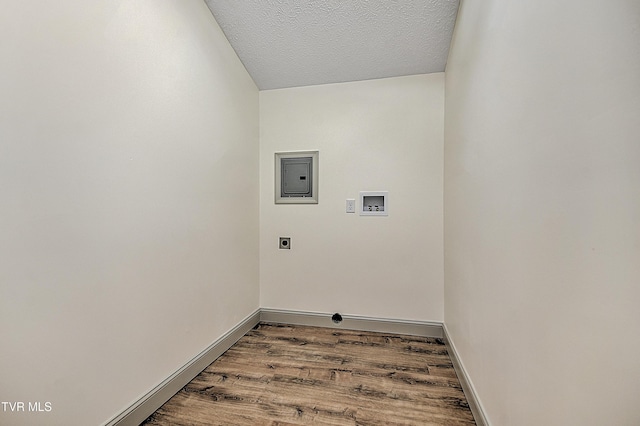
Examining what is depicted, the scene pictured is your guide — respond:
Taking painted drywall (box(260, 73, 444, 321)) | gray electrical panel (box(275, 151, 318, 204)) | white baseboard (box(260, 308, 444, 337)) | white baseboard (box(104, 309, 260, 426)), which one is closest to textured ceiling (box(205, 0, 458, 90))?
painted drywall (box(260, 73, 444, 321))

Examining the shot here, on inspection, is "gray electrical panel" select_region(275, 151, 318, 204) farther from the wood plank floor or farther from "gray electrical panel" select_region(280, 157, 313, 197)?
the wood plank floor

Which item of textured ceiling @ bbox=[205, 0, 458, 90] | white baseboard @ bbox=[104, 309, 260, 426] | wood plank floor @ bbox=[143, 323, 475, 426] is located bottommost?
wood plank floor @ bbox=[143, 323, 475, 426]

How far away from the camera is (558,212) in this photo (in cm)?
69

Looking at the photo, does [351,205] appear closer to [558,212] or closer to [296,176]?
[296,176]

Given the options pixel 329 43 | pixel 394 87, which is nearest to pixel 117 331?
pixel 329 43

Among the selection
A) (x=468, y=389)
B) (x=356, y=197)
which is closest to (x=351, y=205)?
(x=356, y=197)

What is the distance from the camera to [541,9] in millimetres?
768

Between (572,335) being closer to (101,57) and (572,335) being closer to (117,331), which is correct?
(117,331)

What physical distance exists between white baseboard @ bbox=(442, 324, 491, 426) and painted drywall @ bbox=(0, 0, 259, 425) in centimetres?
156

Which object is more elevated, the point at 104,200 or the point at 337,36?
the point at 337,36

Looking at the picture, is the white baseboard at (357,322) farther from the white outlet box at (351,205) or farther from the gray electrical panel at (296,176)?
the gray electrical panel at (296,176)

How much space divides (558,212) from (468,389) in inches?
48.3

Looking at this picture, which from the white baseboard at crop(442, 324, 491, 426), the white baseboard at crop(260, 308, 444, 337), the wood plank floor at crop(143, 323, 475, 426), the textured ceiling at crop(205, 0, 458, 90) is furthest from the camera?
the white baseboard at crop(260, 308, 444, 337)

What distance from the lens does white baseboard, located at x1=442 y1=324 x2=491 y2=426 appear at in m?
1.28
